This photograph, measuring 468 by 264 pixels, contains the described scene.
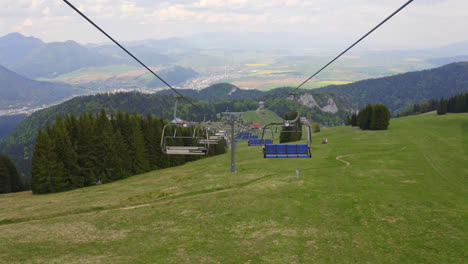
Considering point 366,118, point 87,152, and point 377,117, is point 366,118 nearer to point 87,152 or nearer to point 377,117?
point 377,117

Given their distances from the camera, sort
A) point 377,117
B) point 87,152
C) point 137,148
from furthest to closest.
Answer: point 377,117
point 137,148
point 87,152

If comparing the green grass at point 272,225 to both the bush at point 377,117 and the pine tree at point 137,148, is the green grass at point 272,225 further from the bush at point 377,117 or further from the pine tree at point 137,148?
the bush at point 377,117

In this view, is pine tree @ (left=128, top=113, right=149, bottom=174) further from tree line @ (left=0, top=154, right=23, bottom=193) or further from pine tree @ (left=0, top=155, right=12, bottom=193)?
tree line @ (left=0, top=154, right=23, bottom=193)

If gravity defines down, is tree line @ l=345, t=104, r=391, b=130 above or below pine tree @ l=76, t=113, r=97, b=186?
above

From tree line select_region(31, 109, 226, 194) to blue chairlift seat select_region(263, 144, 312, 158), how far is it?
143 ft

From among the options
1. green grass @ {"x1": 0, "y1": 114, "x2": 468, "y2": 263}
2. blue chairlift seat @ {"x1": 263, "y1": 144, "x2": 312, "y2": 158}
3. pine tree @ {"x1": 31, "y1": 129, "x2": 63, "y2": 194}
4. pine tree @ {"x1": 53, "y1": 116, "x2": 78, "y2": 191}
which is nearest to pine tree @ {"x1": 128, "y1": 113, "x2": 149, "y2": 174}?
pine tree @ {"x1": 53, "y1": 116, "x2": 78, "y2": 191}

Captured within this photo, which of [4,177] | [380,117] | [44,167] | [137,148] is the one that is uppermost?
[380,117]

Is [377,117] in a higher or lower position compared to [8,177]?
higher

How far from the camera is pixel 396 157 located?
47906 millimetres

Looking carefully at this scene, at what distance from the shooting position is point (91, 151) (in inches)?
2421

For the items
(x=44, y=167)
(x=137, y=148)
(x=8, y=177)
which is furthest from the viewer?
(x=8, y=177)

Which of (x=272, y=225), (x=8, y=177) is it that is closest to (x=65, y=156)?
(x=8, y=177)

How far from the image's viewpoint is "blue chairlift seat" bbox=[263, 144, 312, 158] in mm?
30766

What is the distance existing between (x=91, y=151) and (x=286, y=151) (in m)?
45.5
